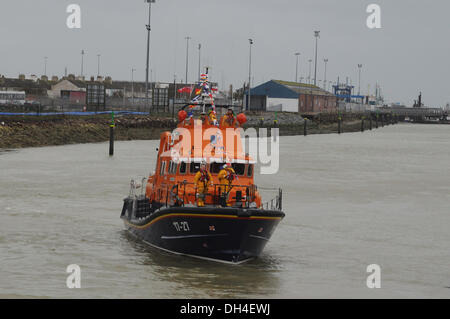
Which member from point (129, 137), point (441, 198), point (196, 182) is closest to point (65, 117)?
point (129, 137)

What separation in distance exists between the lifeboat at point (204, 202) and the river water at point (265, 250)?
482 millimetres

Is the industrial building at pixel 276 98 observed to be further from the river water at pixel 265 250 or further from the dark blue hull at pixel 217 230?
the dark blue hull at pixel 217 230

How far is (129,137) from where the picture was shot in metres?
68.9

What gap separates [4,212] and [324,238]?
11578 mm

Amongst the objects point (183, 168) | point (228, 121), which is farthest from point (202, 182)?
point (228, 121)

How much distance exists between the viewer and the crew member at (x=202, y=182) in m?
19.4

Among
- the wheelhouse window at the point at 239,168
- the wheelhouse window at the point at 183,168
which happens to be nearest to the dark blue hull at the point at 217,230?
the wheelhouse window at the point at 183,168

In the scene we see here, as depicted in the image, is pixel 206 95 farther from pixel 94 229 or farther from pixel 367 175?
pixel 367 175

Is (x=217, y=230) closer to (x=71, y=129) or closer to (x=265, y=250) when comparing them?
(x=265, y=250)

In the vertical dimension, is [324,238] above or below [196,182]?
below

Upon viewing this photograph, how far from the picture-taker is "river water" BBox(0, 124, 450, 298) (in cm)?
1831

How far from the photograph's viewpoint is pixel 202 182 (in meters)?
19.6

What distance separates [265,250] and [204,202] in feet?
12.1

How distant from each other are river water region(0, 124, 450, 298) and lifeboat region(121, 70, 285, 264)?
1.58 ft
